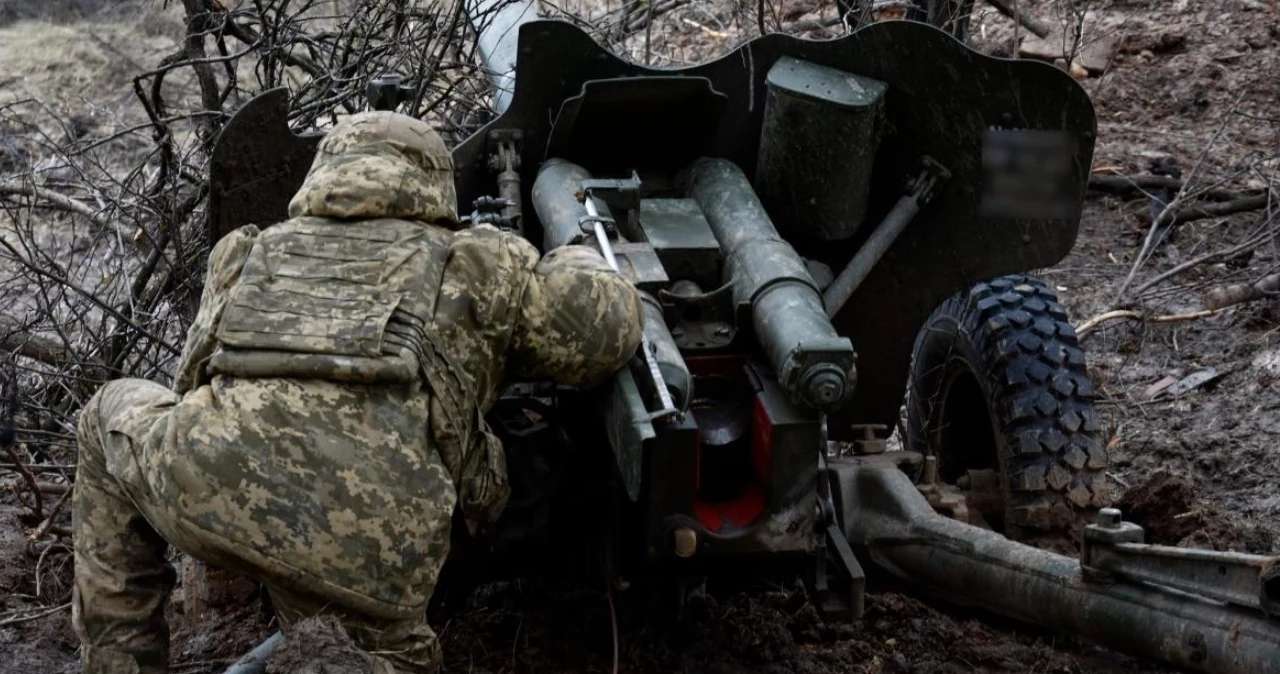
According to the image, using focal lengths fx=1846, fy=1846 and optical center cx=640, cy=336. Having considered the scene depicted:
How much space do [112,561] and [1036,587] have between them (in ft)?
7.01

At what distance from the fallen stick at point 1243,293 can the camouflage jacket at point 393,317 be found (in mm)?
4257

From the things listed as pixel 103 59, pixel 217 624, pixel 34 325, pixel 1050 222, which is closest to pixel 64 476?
pixel 34 325

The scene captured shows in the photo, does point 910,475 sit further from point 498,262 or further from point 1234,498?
point 498,262

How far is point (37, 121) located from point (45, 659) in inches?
304

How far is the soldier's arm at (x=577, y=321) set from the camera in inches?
160

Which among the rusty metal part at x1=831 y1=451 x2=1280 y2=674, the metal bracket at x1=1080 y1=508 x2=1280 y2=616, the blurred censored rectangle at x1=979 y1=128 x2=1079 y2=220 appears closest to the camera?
the metal bracket at x1=1080 y1=508 x2=1280 y2=616

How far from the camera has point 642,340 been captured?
419 centimetres

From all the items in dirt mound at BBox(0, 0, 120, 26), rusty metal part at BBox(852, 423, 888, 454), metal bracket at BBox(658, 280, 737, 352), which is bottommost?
rusty metal part at BBox(852, 423, 888, 454)

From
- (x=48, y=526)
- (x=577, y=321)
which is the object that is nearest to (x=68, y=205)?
(x=48, y=526)

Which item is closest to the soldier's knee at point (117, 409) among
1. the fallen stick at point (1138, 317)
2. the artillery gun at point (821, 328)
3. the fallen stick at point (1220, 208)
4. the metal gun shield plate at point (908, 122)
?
the artillery gun at point (821, 328)

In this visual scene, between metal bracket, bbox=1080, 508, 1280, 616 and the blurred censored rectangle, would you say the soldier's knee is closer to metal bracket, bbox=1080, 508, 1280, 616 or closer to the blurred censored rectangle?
metal bracket, bbox=1080, 508, 1280, 616

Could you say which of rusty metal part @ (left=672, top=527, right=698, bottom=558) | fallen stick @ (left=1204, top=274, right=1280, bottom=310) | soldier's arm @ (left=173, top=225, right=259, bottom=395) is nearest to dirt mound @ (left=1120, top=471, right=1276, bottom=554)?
rusty metal part @ (left=672, top=527, right=698, bottom=558)

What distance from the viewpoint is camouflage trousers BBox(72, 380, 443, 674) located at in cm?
400

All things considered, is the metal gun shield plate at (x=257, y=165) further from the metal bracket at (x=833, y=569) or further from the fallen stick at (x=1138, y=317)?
the fallen stick at (x=1138, y=317)
